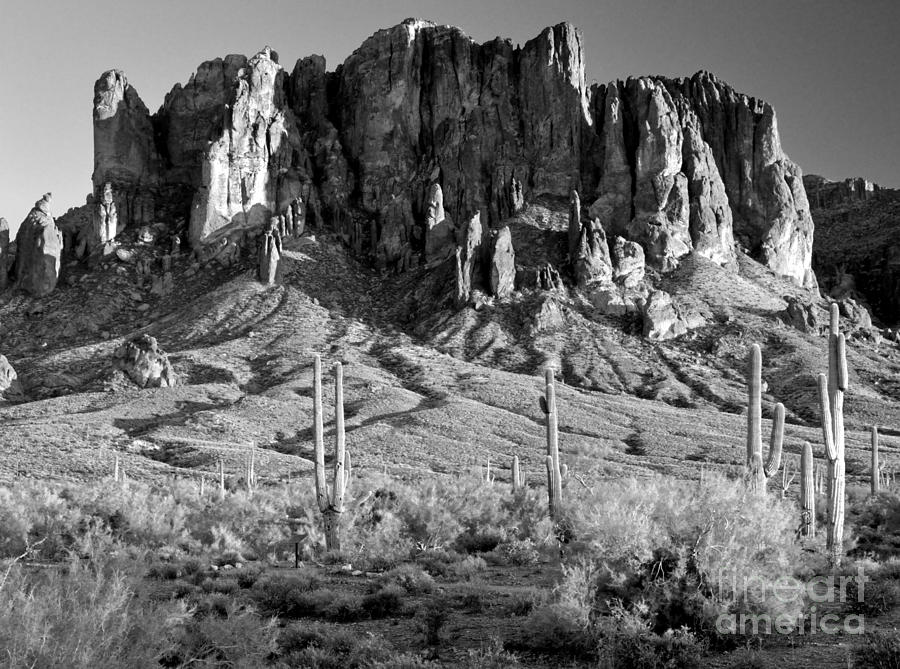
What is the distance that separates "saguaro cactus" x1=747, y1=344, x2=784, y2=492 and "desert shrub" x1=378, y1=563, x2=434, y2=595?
607cm

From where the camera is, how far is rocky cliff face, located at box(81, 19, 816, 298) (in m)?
118

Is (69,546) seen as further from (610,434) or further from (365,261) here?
(365,261)

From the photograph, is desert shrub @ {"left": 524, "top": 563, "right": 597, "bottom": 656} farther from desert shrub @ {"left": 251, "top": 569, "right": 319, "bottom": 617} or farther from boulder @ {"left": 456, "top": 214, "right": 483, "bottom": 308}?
boulder @ {"left": 456, "top": 214, "right": 483, "bottom": 308}

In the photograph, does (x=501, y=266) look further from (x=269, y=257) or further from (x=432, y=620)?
(x=432, y=620)

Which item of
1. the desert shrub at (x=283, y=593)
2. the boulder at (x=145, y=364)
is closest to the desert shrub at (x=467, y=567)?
the desert shrub at (x=283, y=593)

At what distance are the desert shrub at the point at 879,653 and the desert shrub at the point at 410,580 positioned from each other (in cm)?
711

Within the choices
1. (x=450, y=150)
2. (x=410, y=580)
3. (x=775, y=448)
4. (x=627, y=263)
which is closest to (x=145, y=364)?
(x=627, y=263)

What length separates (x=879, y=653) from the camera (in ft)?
28.4

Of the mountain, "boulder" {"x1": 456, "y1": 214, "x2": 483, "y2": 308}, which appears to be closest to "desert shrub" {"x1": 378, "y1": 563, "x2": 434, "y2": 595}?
the mountain

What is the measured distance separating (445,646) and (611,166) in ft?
377

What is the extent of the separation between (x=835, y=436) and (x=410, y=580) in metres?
10.3

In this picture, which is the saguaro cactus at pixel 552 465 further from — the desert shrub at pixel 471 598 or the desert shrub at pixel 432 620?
the desert shrub at pixel 432 620

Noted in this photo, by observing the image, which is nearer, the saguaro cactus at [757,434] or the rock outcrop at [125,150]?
the saguaro cactus at [757,434]

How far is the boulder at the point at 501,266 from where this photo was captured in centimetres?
10150
